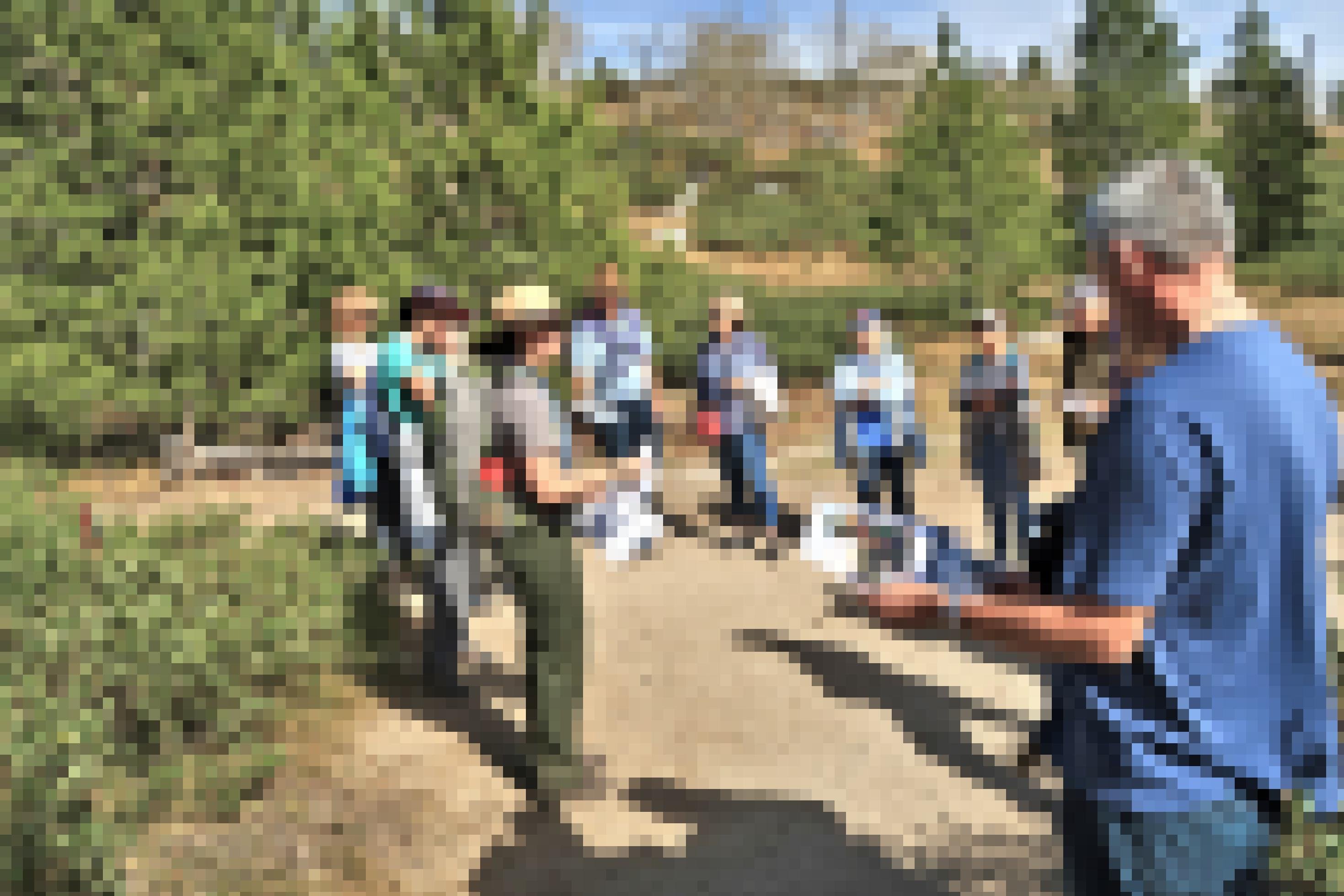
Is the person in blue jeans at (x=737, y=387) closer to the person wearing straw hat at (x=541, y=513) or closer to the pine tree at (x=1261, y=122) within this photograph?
the person wearing straw hat at (x=541, y=513)

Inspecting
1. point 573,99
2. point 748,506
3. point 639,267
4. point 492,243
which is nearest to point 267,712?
point 748,506

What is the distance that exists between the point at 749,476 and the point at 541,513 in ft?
17.7

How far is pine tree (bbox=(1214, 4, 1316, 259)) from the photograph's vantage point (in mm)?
31953

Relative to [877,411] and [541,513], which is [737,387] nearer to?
[877,411]

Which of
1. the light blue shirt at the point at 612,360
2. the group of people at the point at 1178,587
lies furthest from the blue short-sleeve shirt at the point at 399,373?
the group of people at the point at 1178,587

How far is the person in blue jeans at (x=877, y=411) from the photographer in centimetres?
818

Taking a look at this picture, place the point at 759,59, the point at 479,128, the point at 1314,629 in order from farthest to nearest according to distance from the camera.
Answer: the point at 759,59, the point at 479,128, the point at 1314,629

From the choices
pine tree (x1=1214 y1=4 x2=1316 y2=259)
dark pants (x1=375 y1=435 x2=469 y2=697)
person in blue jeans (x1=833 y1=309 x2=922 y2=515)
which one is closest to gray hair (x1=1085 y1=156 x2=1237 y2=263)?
dark pants (x1=375 y1=435 x2=469 y2=697)

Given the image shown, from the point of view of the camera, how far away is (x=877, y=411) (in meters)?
8.28

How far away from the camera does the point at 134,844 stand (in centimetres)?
409

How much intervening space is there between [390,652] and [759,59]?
6814cm

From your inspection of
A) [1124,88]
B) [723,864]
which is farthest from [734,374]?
[1124,88]

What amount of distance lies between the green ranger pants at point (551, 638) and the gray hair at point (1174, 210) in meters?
2.82

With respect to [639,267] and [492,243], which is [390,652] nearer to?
[492,243]
